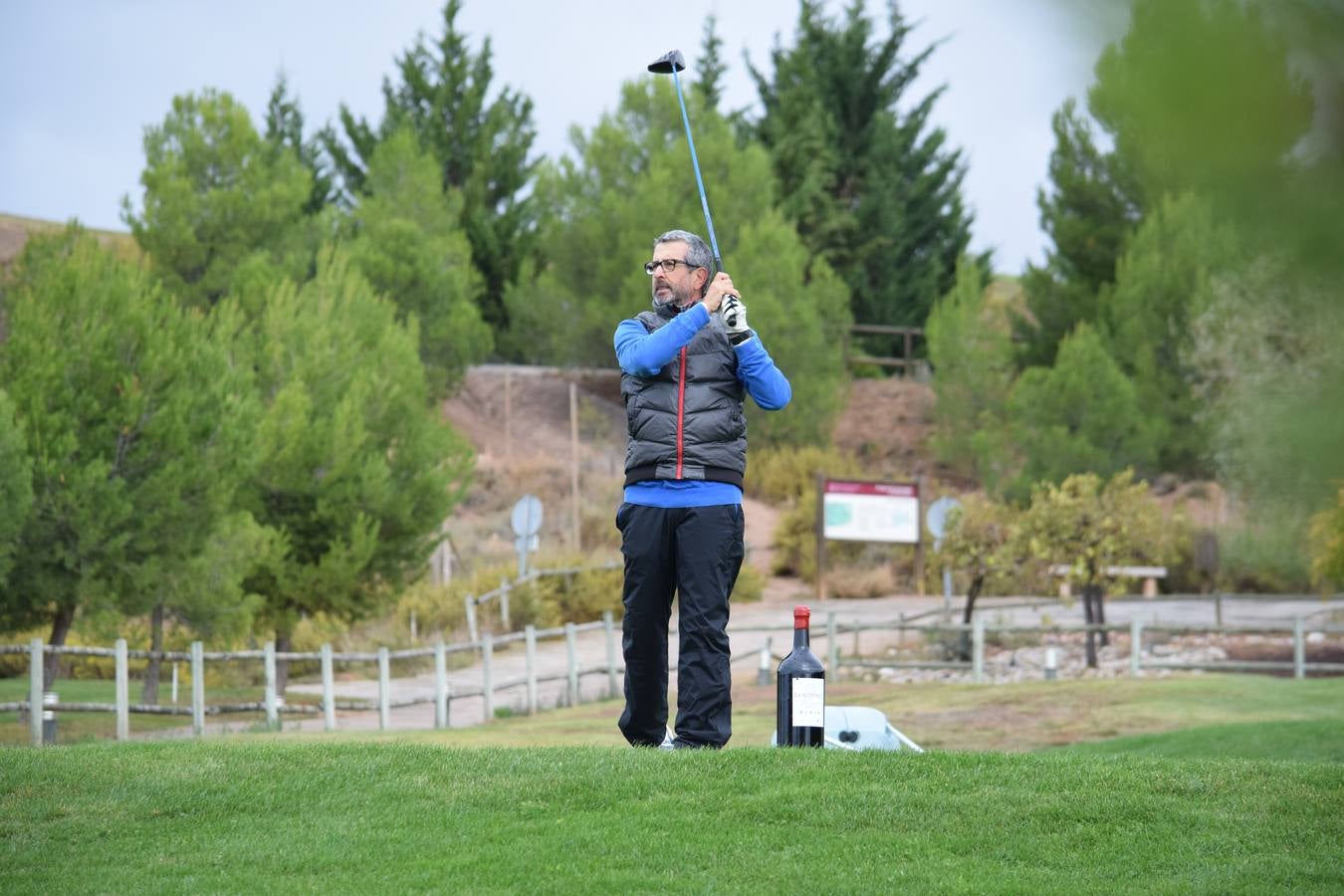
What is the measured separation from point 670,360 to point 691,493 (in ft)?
1.62

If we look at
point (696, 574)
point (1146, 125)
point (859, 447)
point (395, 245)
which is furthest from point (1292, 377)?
point (859, 447)

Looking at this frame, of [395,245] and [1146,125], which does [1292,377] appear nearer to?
[1146,125]

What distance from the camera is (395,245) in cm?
3853

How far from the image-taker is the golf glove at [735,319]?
19.1 ft

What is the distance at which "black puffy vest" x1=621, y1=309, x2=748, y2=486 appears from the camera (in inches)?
235

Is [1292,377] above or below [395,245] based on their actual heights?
below

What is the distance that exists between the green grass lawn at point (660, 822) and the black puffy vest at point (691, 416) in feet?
3.42

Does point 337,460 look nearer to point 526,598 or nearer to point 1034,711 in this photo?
point 526,598

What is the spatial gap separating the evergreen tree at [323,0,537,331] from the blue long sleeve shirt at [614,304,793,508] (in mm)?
42056

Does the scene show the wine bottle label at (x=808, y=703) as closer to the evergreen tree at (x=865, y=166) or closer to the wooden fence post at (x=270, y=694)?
the wooden fence post at (x=270, y=694)

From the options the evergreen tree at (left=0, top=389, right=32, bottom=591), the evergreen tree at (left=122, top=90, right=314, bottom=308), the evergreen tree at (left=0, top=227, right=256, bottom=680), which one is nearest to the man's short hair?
the evergreen tree at (left=0, top=389, right=32, bottom=591)

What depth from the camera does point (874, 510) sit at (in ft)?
98.0

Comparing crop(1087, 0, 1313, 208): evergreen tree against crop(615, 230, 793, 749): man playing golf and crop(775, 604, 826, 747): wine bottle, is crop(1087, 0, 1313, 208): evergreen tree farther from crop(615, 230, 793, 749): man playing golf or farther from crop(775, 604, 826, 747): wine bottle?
crop(775, 604, 826, 747): wine bottle

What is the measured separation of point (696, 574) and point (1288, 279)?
12.9ft
